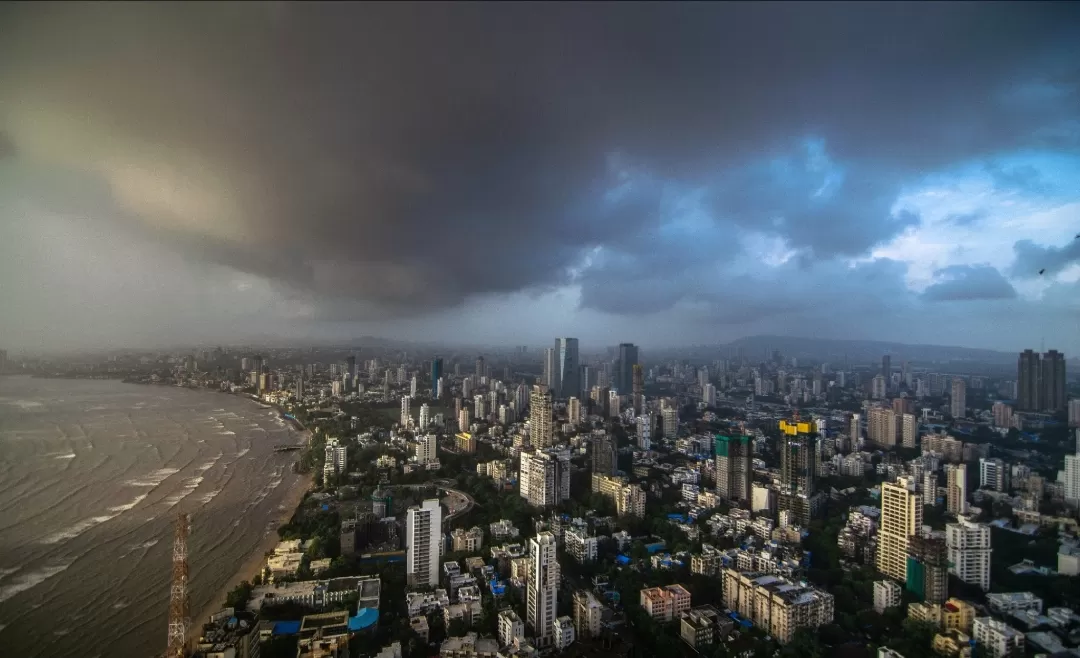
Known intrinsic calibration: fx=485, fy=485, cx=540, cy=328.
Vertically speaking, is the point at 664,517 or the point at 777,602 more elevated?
the point at 777,602

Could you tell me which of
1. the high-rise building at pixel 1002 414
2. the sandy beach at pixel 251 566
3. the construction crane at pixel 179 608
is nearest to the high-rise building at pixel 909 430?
the high-rise building at pixel 1002 414

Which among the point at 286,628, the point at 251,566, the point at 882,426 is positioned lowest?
the point at 251,566

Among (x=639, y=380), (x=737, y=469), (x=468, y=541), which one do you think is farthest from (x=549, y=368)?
(x=468, y=541)

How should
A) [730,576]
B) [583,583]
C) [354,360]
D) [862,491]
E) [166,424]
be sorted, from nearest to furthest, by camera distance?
[730,576]
[583,583]
[862,491]
[166,424]
[354,360]

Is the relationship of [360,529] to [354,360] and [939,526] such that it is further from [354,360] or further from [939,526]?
[354,360]

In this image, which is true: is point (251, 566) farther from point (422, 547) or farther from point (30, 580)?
point (422, 547)

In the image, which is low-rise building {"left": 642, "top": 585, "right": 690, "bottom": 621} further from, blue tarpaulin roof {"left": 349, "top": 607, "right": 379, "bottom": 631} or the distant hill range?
the distant hill range

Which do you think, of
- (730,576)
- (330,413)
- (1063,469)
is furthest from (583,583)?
(330,413)
